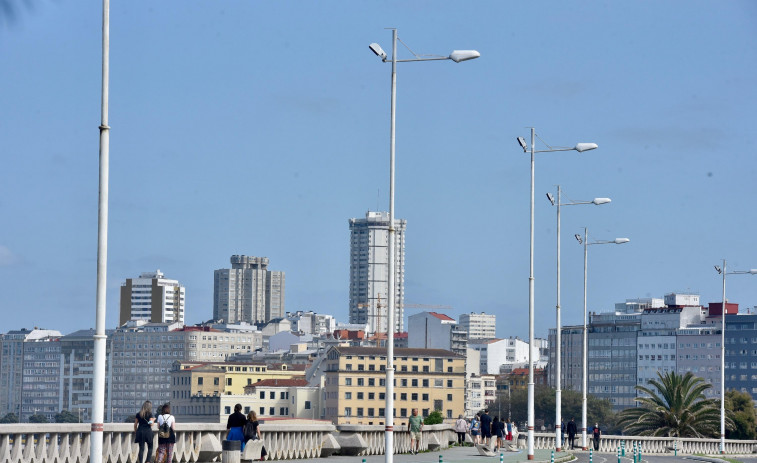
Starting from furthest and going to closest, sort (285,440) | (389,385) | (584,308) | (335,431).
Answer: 1. (584,308)
2. (335,431)
3. (285,440)
4. (389,385)

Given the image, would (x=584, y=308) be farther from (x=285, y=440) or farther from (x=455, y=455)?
(x=285, y=440)

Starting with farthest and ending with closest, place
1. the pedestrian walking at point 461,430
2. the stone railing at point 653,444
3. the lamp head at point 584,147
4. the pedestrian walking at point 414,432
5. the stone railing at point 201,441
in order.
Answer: the stone railing at point 653,444
the pedestrian walking at point 461,430
the lamp head at point 584,147
the pedestrian walking at point 414,432
the stone railing at point 201,441

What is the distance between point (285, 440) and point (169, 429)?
781 centimetres

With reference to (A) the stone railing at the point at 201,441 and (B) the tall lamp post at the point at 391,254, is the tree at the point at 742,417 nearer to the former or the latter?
(A) the stone railing at the point at 201,441

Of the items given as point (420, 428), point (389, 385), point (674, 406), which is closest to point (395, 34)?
point (389, 385)

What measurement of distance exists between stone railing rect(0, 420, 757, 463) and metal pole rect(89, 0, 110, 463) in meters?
3.68

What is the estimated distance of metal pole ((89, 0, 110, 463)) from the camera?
22328 millimetres

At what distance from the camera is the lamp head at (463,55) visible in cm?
3375

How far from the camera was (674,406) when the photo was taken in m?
84.1

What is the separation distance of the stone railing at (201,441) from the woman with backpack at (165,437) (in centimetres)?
58

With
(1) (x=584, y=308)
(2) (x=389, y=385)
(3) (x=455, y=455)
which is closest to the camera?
(2) (x=389, y=385)

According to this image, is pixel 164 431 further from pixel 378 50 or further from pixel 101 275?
pixel 378 50

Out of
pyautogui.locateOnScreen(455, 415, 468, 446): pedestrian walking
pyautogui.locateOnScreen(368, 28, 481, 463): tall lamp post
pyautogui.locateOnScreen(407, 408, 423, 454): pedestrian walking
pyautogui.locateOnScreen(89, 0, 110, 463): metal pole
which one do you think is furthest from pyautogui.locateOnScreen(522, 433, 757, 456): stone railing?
pyautogui.locateOnScreen(89, 0, 110, 463): metal pole

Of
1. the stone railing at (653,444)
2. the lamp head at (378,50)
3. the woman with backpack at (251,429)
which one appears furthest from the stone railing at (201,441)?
the stone railing at (653,444)
